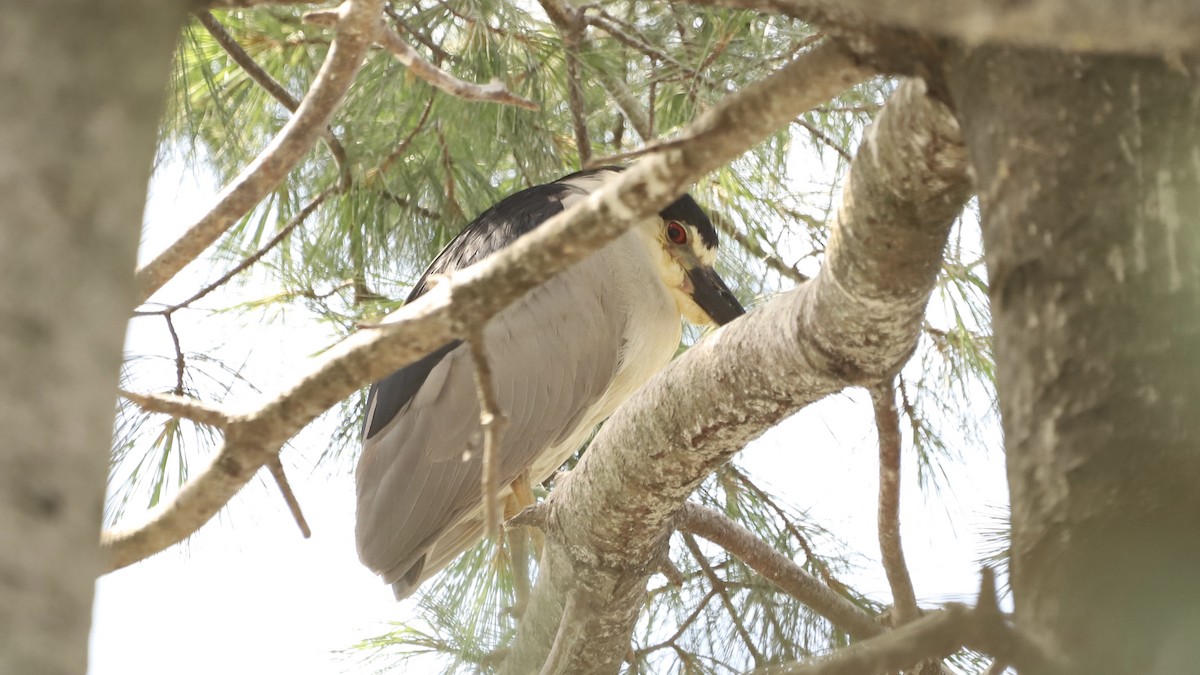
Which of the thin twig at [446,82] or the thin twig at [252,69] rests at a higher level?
the thin twig at [252,69]

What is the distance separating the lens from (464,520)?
2.47 meters

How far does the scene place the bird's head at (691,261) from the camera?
105 inches

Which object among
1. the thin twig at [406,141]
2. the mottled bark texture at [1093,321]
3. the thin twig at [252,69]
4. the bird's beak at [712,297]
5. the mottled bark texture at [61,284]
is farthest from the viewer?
the bird's beak at [712,297]

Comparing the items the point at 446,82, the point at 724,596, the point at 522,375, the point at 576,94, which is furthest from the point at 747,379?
the point at 724,596

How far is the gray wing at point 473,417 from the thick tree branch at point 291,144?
2.84 feet

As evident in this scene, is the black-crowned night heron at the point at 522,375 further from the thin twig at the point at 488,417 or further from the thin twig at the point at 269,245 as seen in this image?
the thin twig at the point at 488,417

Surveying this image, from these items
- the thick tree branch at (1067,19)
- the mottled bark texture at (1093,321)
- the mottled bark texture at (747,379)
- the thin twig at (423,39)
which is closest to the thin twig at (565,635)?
the mottled bark texture at (747,379)

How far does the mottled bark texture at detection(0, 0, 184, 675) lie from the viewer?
39cm

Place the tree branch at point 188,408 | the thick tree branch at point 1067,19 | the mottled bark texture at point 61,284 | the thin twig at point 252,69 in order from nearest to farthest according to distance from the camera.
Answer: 1. the mottled bark texture at point 61,284
2. the thick tree branch at point 1067,19
3. the tree branch at point 188,408
4. the thin twig at point 252,69

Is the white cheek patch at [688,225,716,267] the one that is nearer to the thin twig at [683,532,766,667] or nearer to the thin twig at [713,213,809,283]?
the thin twig at [713,213,809,283]

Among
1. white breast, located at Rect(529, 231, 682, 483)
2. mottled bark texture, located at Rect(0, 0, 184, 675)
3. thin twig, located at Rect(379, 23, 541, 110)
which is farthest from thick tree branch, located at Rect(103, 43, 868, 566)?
white breast, located at Rect(529, 231, 682, 483)

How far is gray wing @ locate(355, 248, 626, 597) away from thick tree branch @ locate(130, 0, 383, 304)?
0.87 m

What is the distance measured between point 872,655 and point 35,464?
1.48ft

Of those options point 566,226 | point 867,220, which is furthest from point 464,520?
point 566,226
